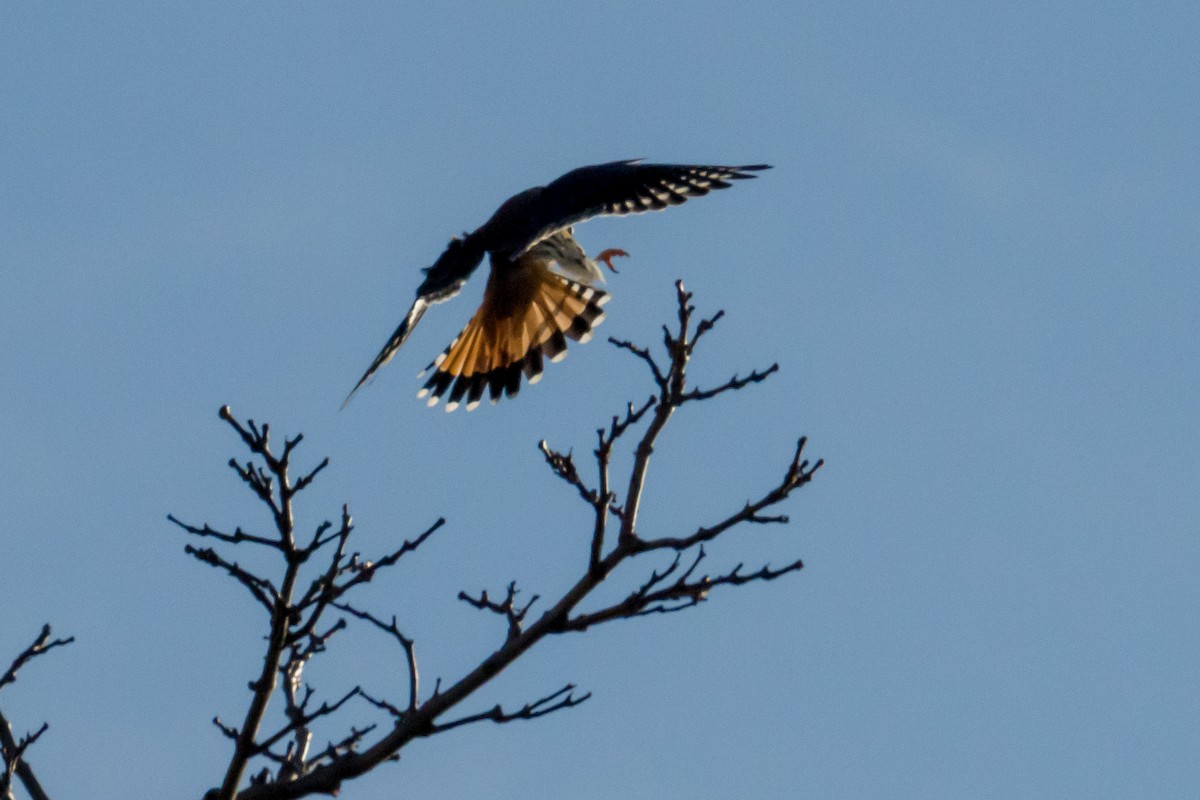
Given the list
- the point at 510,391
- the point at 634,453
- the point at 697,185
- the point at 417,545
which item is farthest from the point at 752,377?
the point at 510,391

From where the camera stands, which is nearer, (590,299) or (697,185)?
(697,185)

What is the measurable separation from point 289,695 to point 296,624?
83 centimetres

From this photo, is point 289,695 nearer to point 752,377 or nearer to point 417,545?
point 417,545

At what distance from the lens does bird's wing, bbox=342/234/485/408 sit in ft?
20.4

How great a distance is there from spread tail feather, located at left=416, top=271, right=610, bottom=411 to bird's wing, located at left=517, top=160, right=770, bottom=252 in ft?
3.34

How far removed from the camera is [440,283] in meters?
7.12

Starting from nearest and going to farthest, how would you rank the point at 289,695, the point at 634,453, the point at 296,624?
1. the point at 296,624
2. the point at 634,453
3. the point at 289,695

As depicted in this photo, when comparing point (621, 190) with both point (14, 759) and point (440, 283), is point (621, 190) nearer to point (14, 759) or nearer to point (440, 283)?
point (440, 283)

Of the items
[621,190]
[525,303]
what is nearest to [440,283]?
[621,190]

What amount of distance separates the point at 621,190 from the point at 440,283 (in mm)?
1034

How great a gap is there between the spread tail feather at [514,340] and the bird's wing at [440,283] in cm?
84

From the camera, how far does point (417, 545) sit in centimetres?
422

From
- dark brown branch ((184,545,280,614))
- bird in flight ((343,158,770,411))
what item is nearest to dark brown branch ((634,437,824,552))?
dark brown branch ((184,545,280,614))

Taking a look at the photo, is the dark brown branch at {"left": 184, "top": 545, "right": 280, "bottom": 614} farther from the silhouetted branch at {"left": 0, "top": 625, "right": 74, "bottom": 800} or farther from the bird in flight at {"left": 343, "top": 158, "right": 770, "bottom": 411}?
the bird in flight at {"left": 343, "top": 158, "right": 770, "bottom": 411}
